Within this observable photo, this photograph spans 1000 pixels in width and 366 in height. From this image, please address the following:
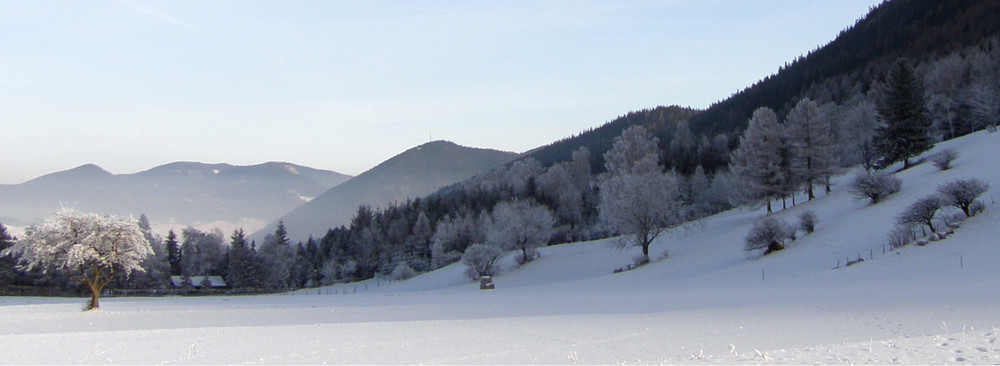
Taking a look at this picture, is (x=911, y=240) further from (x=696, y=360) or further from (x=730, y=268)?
(x=696, y=360)

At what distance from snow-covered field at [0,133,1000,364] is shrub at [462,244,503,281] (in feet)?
66.6

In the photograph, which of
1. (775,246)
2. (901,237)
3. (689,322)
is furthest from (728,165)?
(689,322)

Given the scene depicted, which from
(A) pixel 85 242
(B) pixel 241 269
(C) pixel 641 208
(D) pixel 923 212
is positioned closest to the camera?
(D) pixel 923 212

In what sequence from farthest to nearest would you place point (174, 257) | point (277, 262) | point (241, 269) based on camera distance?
point (174, 257), point (277, 262), point (241, 269)

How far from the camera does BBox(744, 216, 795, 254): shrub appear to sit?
41812 millimetres

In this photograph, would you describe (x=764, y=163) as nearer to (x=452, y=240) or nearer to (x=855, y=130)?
(x=855, y=130)

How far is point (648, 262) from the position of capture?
51.6m

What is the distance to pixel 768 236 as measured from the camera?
41.8 m

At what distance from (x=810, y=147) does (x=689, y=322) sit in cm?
4002

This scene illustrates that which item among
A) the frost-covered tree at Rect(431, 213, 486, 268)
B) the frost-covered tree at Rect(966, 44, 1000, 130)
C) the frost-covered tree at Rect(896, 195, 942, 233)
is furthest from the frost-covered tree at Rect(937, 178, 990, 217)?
the frost-covered tree at Rect(431, 213, 486, 268)

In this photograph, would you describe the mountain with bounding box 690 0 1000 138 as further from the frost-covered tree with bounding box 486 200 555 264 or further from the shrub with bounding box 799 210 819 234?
the shrub with bounding box 799 210 819 234

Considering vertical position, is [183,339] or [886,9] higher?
[886,9]

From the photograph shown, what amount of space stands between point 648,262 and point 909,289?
27.4m

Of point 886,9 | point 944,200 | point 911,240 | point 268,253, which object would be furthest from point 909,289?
point 886,9
